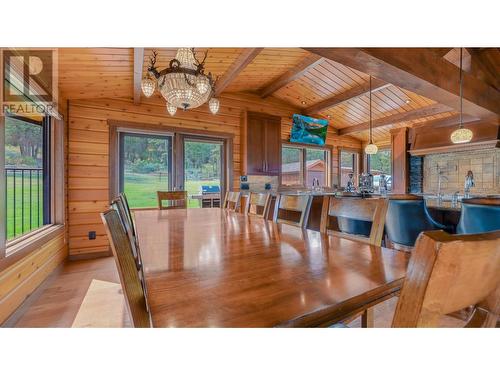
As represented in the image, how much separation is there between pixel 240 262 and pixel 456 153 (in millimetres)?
6414

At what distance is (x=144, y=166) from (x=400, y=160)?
18.7 ft

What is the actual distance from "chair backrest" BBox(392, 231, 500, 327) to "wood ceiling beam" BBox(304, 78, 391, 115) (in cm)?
469

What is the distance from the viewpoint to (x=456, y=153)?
5.46 m

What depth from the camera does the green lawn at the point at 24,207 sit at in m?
2.54

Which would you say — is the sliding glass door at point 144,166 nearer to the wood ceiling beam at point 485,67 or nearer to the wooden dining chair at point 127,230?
the wooden dining chair at point 127,230

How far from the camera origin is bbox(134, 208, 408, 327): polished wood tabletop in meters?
0.56

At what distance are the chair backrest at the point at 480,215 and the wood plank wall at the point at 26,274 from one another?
11.6 feet

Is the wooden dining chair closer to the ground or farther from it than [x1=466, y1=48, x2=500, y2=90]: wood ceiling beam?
closer to the ground

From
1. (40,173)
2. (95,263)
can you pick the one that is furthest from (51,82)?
(95,263)

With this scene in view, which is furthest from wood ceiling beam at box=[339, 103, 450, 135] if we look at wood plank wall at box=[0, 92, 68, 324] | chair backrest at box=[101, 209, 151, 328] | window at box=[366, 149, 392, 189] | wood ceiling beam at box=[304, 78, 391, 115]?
wood plank wall at box=[0, 92, 68, 324]

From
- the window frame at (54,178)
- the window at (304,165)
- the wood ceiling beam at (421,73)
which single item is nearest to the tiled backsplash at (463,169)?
the wood ceiling beam at (421,73)

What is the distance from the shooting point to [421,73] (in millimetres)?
2721

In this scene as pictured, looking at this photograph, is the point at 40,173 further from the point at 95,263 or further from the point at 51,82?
the point at 95,263

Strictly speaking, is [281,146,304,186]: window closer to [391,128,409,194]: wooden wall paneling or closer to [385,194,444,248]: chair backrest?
[391,128,409,194]: wooden wall paneling
